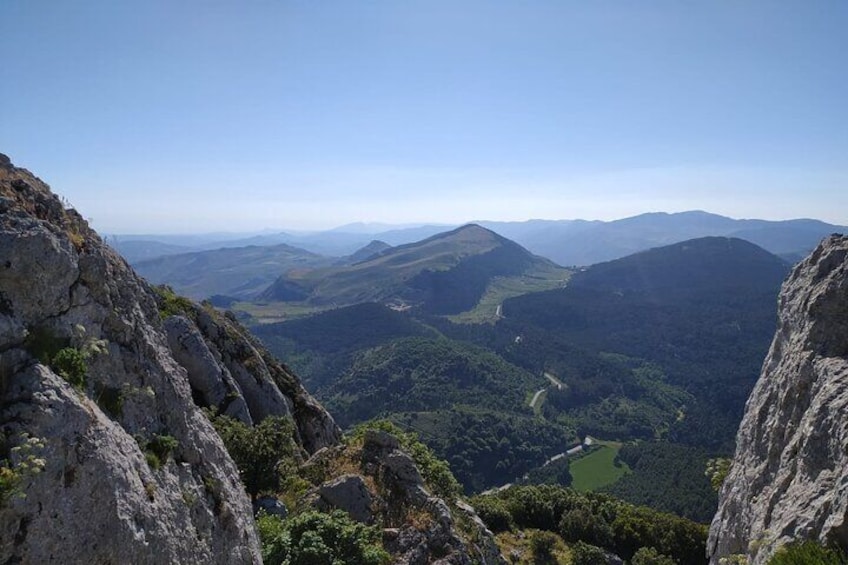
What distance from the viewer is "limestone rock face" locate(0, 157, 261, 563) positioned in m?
11.1

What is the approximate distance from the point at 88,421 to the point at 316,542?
9.91 metres

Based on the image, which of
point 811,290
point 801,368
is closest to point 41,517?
point 801,368

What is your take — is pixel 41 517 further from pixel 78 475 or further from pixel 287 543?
pixel 287 543

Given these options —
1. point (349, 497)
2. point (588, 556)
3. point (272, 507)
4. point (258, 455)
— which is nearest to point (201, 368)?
point (258, 455)

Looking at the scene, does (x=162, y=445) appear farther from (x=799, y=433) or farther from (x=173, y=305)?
(x=173, y=305)

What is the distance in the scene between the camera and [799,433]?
61.0ft

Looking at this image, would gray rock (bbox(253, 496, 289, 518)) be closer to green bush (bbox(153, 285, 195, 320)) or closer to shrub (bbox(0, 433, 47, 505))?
shrub (bbox(0, 433, 47, 505))

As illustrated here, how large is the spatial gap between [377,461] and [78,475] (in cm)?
1822

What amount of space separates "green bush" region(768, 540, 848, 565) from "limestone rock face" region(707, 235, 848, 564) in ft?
1.60

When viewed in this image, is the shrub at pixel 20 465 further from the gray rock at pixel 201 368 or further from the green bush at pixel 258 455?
the gray rock at pixel 201 368

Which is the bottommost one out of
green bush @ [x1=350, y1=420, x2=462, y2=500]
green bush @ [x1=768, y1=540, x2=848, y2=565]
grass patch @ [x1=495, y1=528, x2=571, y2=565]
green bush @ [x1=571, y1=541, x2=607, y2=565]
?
grass patch @ [x1=495, y1=528, x2=571, y2=565]

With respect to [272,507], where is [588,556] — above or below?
below

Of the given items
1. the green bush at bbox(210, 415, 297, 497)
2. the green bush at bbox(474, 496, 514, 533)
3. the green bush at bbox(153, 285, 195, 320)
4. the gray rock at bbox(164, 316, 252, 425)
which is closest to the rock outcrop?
the green bush at bbox(210, 415, 297, 497)

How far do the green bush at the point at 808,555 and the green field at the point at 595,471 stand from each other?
16050 cm
